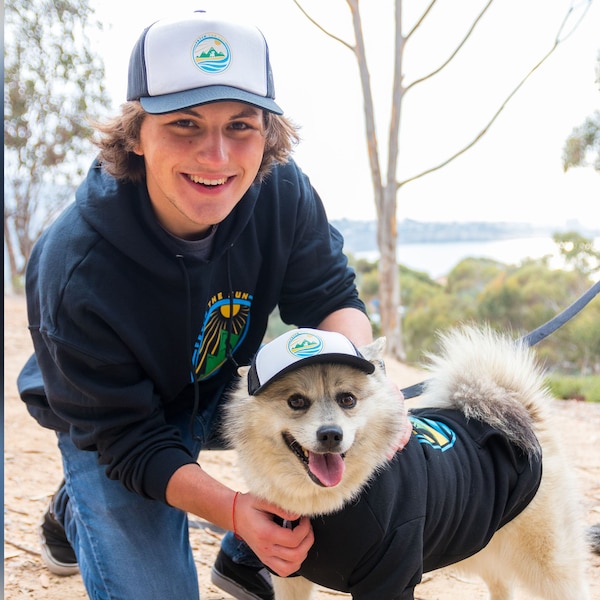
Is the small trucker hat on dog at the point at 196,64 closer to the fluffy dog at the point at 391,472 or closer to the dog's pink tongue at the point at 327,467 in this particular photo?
the fluffy dog at the point at 391,472

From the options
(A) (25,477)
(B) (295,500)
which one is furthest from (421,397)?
(A) (25,477)

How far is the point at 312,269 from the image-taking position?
253cm

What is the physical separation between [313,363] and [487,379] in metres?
0.73

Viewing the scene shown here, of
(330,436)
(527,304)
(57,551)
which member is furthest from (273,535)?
(527,304)

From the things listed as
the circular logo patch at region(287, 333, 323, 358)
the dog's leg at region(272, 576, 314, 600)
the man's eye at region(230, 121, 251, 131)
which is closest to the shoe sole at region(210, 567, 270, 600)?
the dog's leg at region(272, 576, 314, 600)

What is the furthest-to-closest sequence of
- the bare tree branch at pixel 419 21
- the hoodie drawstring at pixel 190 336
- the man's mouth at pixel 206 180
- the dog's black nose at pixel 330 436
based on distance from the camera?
1. the bare tree branch at pixel 419 21
2. the hoodie drawstring at pixel 190 336
3. the man's mouth at pixel 206 180
4. the dog's black nose at pixel 330 436

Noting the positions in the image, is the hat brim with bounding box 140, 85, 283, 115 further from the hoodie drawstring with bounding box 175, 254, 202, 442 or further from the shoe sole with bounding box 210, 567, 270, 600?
the shoe sole with bounding box 210, 567, 270, 600

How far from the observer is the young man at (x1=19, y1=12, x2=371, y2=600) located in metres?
1.92

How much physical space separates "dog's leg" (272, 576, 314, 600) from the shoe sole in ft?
Answer: 1.53

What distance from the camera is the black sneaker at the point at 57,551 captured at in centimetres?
274

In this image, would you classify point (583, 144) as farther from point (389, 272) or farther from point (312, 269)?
point (312, 269)

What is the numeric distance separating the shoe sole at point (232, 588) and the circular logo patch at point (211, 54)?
Answer: 1.81 meters

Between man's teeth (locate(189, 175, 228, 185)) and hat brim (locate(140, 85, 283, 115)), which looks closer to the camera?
hat brim (locate(140, 85, 283, 115))

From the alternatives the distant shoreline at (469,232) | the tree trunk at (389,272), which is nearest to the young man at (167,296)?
the tree trunk at (389,272)
